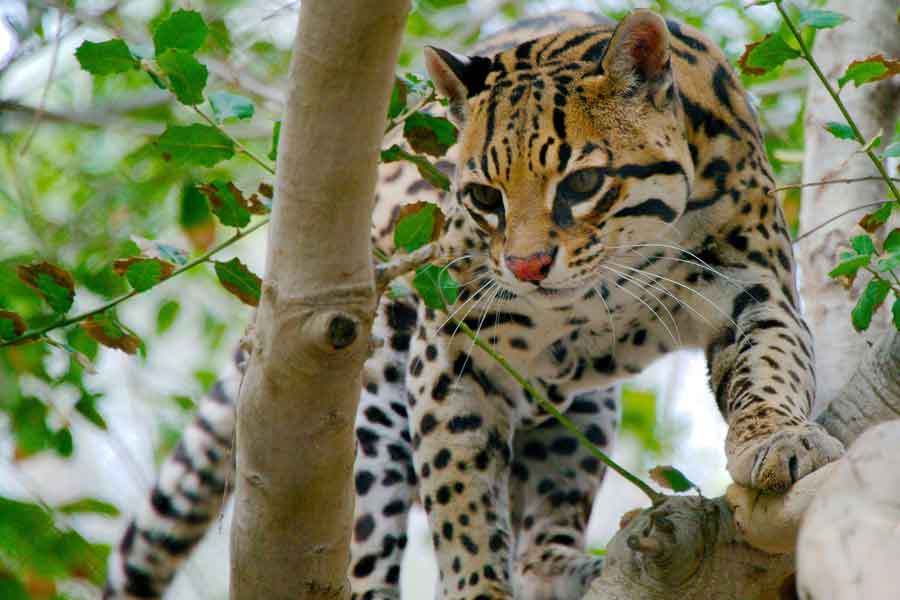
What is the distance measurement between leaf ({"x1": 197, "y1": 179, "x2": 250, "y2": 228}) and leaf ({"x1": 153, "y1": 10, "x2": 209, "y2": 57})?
0.40 m

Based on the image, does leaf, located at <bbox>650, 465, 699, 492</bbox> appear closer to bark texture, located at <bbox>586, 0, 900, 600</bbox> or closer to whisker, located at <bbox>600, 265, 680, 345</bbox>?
bark texture, located at <bbox>586, 0, 900, 600</bbox>

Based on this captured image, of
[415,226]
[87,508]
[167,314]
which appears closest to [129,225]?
[167,314]

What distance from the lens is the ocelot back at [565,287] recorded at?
15.2ft

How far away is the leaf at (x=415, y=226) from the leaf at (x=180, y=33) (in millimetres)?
753

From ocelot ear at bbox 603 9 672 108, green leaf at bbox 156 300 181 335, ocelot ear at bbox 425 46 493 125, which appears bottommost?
green leaf at bbox 156 300 181 335

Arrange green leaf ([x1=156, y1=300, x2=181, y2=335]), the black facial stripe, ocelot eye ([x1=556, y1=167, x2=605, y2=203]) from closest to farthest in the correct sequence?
ocelot eye ([x1=556, y1=167, x2=605, y2=203]), the black facial stripe, green leaf ([x1=156, y1=300, x2=181, y2=335])

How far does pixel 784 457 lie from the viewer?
350 cm

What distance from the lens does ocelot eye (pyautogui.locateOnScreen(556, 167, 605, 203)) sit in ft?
15.1

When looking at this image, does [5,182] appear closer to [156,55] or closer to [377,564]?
[377,564]

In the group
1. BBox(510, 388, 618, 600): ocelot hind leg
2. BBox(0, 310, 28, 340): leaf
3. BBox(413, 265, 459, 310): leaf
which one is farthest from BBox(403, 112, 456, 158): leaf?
BBox(510, 388, 618, 600): ocelot hind leg

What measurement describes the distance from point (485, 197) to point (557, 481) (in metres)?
1.80

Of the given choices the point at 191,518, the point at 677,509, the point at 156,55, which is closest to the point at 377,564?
the point at 191,518

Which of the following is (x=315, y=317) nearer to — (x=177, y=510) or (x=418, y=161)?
(x=418, y=161)

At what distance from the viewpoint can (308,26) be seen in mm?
2740
